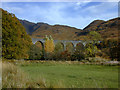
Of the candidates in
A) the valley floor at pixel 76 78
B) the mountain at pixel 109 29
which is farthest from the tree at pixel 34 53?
the mountain at pixel 109 29

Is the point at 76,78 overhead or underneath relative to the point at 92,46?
underneath

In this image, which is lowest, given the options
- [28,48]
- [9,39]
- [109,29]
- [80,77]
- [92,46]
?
[80,77]

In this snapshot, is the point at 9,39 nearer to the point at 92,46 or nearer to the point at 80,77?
the point at 80,77

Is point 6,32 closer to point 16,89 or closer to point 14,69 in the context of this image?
point 14,69

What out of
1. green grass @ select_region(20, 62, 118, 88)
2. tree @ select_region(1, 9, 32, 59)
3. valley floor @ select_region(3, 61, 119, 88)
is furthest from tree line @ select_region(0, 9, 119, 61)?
green grass @ select_region(20, 62, 118, 88)

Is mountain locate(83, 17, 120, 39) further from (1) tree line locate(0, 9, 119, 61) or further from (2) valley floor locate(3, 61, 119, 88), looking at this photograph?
(2) valley floor locate(3, 61, 119, 88)

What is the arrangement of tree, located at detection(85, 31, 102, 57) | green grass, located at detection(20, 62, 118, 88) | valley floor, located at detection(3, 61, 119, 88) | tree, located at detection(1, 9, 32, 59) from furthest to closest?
tree, located at detection(85, 31, 102, 57), tree, located at detection(1, 9, 32, 59), green grass, located at detection(20, 62, 118, 88), valley floor, located at detection(3, 61, 119, 88)

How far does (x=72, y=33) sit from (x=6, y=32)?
86.4 metres

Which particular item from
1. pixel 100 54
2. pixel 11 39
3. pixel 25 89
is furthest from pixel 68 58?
pixel 25 89

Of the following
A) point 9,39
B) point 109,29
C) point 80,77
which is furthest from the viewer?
point 109,29

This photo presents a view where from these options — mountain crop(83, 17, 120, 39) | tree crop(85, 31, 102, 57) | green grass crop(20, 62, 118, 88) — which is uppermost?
mountain crop(83, 17, 120, 39)

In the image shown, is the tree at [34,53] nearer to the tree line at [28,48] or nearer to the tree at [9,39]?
the tree line at [28,48]

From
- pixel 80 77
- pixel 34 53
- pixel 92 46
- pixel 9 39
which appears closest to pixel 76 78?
pixel 80 77

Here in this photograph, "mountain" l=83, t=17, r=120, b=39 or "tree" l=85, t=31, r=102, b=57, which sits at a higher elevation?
"mountain" l=83, t=17, r=120, b=39
